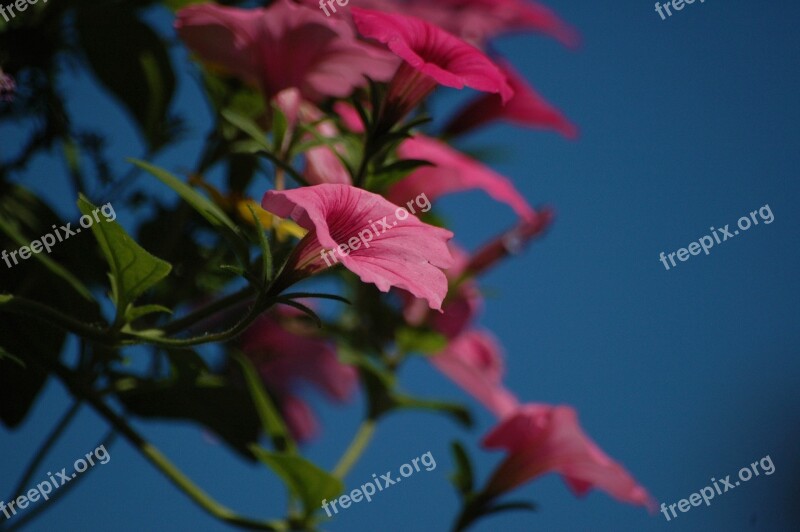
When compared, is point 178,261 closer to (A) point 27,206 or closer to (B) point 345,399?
(A) point 27,206

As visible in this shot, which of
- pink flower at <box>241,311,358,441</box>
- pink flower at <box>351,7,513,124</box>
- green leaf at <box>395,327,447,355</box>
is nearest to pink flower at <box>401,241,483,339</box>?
green leaf at <box>395,327,447,355</box>

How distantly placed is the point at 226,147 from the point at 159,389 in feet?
0.87

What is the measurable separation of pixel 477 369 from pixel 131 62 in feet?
1.83

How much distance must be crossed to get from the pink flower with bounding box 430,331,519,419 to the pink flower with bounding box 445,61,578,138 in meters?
0.29

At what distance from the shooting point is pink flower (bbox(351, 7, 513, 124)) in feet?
1.80

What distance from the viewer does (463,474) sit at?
2.90 ft

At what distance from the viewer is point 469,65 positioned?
0.58 meters

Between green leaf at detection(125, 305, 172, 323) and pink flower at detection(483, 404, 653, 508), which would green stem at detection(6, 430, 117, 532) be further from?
pink flower at detection(483, 404, 653, 508)

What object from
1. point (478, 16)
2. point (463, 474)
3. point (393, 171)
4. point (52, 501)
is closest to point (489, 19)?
point (478, 16)

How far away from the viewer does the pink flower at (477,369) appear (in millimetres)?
994

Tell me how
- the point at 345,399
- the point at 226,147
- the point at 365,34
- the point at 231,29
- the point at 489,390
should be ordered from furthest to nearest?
the point at 345,399, the point at 489,390, the point at 226,147, the point at 231,29, the point at 365,34

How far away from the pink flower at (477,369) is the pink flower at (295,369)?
0.55 ft

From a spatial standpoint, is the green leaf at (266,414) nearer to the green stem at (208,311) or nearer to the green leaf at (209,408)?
the green leaf at (209,408)

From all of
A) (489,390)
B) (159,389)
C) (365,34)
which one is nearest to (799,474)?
(489,390)
